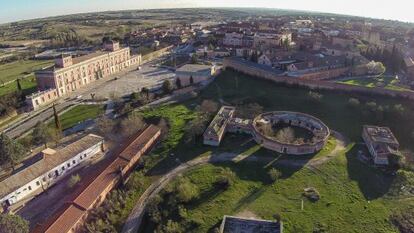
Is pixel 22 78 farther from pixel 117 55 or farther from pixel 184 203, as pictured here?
pixel 184 203

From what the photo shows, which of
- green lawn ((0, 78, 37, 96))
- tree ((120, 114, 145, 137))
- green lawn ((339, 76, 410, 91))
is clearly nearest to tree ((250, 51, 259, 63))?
green lawn ((339, 76, 410, 91))

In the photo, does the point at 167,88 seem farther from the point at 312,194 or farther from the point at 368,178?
the point at 368,178

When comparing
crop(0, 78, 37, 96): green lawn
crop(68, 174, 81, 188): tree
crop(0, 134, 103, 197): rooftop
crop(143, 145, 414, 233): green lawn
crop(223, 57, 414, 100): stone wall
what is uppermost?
crop(223, 57, 414, 100): stone wall

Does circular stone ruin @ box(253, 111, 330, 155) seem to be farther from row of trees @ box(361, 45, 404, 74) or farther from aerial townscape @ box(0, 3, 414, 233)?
row of trees @ box(361, 45, 404, 74)

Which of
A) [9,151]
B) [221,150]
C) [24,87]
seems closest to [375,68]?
[221,150]

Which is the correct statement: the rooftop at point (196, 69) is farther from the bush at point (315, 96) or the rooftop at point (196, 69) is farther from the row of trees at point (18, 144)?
the row of trees at point (18, 144)

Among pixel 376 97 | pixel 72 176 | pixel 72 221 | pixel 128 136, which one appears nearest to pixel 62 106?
pixel 128 136
